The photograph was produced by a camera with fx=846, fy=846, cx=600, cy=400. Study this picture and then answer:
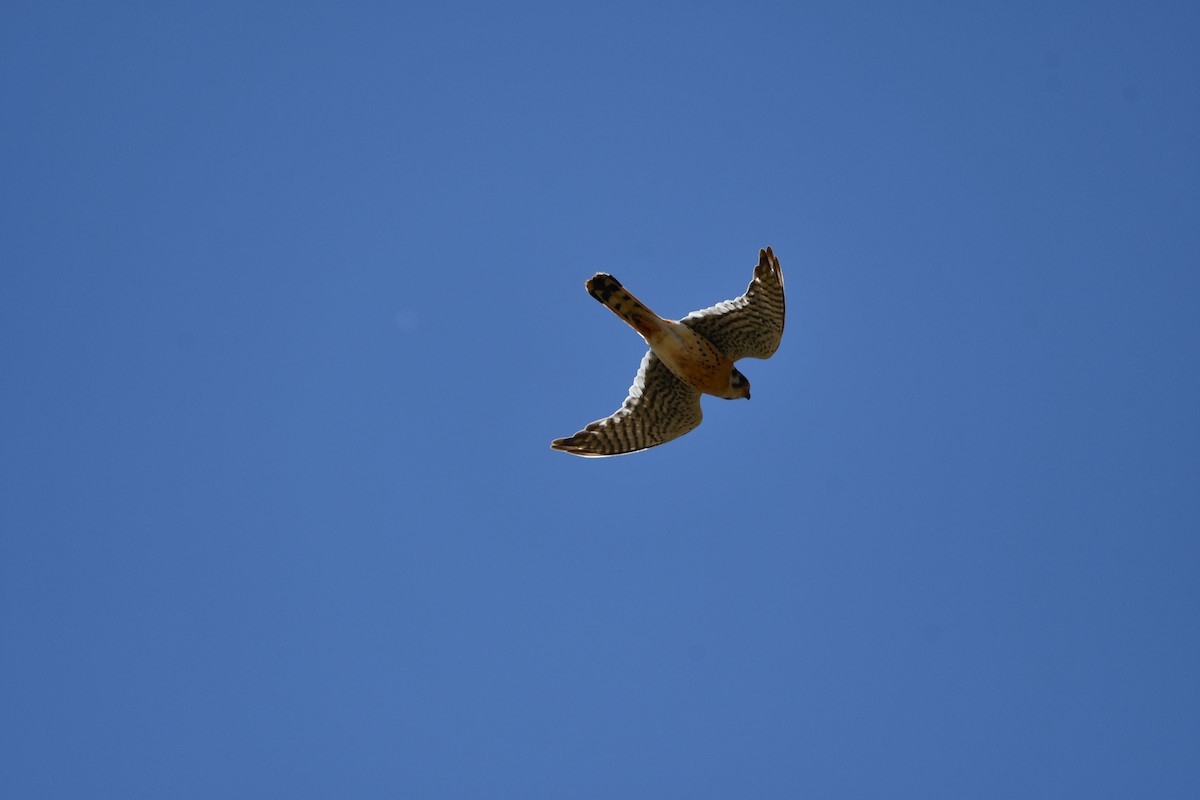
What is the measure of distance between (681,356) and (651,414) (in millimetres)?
883

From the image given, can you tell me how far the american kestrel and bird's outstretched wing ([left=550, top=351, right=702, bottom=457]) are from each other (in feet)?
0.04

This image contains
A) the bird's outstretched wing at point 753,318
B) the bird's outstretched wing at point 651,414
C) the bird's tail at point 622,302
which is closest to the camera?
the bird's tail at point 622,302

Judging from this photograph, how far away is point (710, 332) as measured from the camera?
956 cm

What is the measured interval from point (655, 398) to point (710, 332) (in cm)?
99

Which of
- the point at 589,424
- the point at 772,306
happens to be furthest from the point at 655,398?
the point at 772,306

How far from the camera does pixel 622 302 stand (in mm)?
9148

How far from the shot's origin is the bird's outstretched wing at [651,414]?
964 centimetres

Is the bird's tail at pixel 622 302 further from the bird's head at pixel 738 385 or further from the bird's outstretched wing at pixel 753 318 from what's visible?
the bird's head at pixel 738 385

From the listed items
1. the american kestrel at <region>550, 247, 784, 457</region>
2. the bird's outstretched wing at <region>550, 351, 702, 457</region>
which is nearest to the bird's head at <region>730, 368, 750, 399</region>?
the american kestrel at <region>550, 247, 784, 457</region>

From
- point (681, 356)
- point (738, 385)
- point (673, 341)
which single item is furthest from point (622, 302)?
point (738, 385)

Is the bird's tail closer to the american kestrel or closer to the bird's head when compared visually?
the american kestrel

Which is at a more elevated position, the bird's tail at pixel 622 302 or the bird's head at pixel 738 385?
the bird's tail at pixel 622 302

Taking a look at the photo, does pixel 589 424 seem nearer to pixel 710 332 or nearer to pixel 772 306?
pixel 710 332

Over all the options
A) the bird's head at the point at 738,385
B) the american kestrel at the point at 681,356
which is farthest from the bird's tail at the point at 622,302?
the bird's head at the point at 738,385
